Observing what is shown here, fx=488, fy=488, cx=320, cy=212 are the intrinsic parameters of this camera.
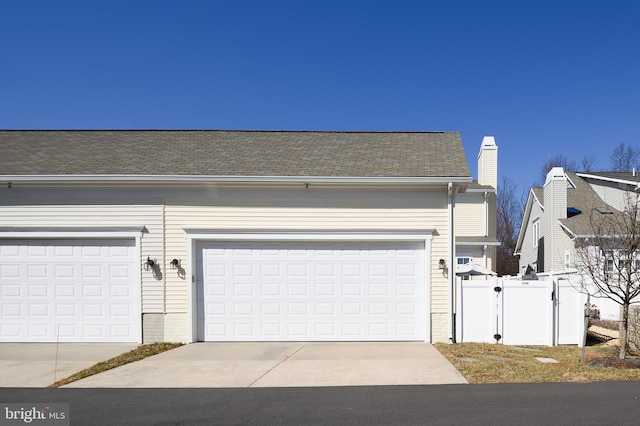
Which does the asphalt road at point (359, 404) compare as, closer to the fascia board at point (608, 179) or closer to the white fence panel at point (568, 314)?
the white fence panel at point (568, 314)

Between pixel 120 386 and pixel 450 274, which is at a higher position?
pixel 450 274

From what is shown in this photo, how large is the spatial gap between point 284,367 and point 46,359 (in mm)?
4850

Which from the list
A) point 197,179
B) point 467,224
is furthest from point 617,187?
point 197,179

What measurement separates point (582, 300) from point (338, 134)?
767 centimetres

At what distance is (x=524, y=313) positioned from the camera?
10930 millimetres

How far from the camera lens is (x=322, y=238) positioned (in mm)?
11289

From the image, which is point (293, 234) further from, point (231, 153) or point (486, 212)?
point (486, 212)

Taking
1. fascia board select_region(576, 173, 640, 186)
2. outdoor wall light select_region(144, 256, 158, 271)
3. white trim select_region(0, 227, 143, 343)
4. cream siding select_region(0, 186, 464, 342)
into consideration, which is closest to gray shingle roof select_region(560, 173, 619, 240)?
fascia board select_region(576, 173, 640, 186)

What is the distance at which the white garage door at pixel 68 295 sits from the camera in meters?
11.3

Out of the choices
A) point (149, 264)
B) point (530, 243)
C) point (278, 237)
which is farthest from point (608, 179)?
point (149, 264)

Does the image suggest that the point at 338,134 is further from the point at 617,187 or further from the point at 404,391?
the point at 617,187

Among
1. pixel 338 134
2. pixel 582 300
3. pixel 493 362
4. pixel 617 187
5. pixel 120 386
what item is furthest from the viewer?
pixel 617 187

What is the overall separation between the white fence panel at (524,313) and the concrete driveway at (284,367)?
1.97 meters

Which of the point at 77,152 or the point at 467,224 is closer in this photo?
the point at 77,152
